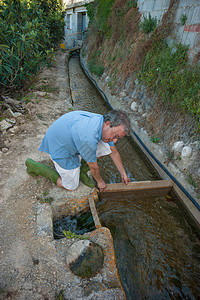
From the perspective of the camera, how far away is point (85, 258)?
6.31 feet

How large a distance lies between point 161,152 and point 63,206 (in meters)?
2.24

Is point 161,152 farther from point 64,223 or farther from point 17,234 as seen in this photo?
point 17,234

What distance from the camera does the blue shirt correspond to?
211cm

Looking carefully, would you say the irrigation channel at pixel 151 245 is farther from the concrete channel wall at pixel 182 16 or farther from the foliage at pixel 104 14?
the foliage at pixel 104 14

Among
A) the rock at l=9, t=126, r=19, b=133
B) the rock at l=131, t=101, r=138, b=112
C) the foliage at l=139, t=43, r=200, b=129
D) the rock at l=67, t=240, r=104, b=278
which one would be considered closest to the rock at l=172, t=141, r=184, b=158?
the foliage at l=139, t=43, r=200, b=129

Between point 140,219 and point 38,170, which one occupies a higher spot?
point 38,170

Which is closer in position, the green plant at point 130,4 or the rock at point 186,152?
the rock at point 186,152

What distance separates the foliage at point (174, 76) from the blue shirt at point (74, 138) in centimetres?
202

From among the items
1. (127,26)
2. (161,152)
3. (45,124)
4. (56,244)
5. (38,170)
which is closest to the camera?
(56,244)

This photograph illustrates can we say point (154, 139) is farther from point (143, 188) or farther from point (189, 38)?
point (189, 38)

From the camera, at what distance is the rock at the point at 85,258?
1.87m

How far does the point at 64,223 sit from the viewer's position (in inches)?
104

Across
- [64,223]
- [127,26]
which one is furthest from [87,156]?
[127,26]

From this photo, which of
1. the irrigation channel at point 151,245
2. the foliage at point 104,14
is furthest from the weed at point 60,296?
the foliage at point 104,14
